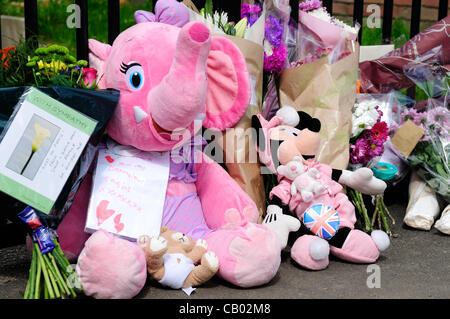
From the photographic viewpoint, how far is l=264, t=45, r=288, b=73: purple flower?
263cm

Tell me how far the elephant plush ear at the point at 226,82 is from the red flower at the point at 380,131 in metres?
0.75

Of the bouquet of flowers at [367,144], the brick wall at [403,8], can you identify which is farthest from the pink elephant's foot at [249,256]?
the brick wall at [403,8]

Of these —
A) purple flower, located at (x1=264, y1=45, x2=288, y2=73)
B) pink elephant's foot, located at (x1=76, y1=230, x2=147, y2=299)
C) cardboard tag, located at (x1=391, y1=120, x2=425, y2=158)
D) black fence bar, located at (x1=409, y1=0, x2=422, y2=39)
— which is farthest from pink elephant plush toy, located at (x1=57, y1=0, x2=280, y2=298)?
black fence bar, located at (x1=409, y1=0, x2=422, y2=39)

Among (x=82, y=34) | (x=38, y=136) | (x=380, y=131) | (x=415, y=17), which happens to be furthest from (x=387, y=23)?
(x=38, y=136)

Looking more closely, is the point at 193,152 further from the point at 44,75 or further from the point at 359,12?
the point at 359,12

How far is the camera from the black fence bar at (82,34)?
238 cm

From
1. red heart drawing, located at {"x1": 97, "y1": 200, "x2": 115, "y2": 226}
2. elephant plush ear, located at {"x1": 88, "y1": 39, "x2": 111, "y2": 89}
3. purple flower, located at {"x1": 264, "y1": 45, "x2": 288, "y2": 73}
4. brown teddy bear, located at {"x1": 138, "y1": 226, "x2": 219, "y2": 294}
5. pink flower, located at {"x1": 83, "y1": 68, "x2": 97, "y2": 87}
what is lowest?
brown teddy bear, located at {"x1": 138, "y1": 226, "x2": 219, "y2": 294}

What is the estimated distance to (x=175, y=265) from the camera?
1884 mm

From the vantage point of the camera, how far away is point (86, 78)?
2.13 metres

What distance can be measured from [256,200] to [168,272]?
26.8 inches

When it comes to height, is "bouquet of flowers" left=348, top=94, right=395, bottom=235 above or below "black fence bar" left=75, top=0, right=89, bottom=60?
below

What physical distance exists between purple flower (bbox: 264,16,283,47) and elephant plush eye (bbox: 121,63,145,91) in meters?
0.84

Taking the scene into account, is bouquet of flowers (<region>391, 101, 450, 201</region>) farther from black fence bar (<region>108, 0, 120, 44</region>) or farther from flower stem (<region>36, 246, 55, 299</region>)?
flower stem (<region>36, 246, 55, 299</region>)
